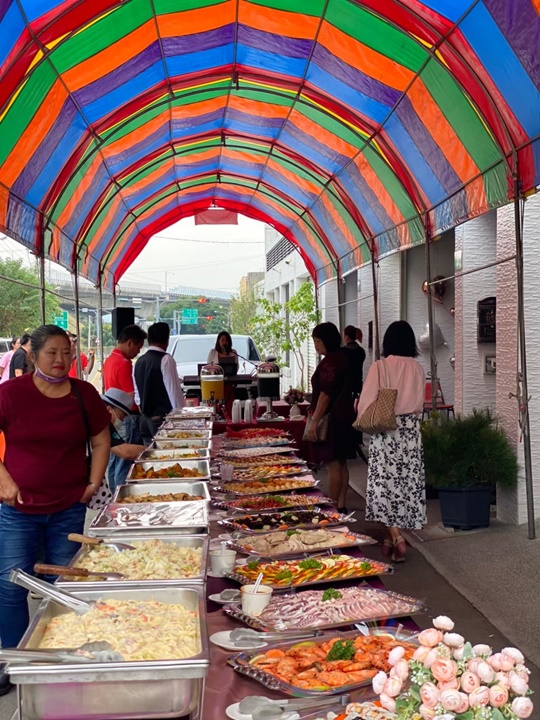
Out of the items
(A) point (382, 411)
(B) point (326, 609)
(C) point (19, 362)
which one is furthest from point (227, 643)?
(C) point (19, 362)

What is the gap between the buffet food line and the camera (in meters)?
1.72

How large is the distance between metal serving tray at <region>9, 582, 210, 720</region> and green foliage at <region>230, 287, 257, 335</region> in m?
44.6

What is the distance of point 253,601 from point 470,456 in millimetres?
4890

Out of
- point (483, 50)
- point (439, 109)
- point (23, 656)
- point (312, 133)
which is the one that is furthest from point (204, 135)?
point (23, 656)

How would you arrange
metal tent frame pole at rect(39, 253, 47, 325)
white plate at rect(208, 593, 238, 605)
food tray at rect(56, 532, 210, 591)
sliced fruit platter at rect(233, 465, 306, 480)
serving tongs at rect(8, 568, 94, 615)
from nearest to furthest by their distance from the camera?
serving tongs at rect(8, 568, 94, 615) < food tray at rect(56, 532, 210, 591) < white plate at rect(208, 593, 238, 605) < sliced fruit platter at rect(233, 465, 306, 480) < metal tent frame pole at rect(39, 253, 47, 325)

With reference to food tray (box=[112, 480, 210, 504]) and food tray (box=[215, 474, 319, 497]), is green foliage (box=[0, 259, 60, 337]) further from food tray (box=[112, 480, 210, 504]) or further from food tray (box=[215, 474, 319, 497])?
food tray (box=[112, 480, 210, 504])

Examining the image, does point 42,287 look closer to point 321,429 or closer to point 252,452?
point 321,429

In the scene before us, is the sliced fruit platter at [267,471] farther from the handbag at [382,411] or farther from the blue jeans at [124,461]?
the blue jeans at [124,461]

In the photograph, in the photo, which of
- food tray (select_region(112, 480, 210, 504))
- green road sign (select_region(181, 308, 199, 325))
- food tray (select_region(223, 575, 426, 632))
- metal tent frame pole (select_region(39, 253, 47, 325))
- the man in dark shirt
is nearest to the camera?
food tray (select_region(223, 575, 426, 632))

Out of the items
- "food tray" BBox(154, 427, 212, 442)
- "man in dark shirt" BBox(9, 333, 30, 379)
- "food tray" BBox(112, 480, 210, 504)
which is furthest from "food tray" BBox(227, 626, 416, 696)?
"man in dark shirt" BBox(9, 333, 30, 379)

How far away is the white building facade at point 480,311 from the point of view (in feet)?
24.3

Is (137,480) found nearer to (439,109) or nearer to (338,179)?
(439,109)

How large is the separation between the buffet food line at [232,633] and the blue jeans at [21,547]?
32 centimetres

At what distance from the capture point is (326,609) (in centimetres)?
286
